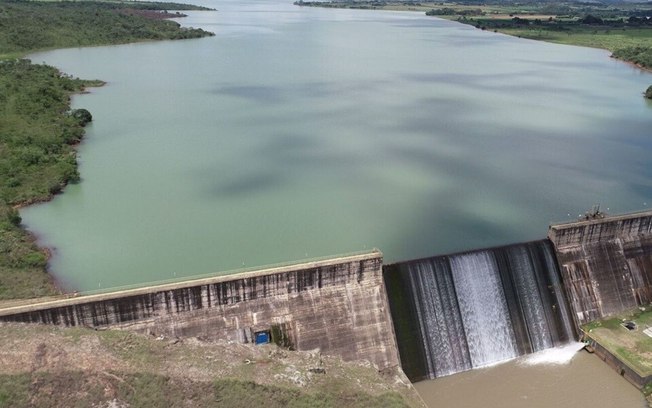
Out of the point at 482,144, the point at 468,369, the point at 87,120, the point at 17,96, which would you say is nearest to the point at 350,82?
the point at 482,144

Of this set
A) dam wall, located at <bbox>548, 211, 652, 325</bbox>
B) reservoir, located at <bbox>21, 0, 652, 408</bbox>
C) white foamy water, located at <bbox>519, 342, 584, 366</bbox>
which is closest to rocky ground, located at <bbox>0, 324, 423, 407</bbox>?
reservoir, located at <bbox>21, 0, 652, 408</bbox>

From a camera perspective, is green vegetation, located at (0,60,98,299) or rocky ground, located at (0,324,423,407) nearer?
rocky ground, located at (0,324,423,407)

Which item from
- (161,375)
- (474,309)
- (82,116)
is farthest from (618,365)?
(82,116)

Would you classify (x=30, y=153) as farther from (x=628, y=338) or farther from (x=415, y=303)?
(x=628, y=338)

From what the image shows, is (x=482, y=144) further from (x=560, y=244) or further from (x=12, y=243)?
(x=12, y=243)

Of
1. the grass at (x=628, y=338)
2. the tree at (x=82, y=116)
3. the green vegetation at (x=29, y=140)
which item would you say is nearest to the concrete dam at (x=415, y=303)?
the grass at (x=628, y=338)

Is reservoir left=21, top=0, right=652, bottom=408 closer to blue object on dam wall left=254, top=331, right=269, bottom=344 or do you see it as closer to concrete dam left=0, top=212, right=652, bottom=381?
concrete dam left=0, top=212, right=652, bottom=381
